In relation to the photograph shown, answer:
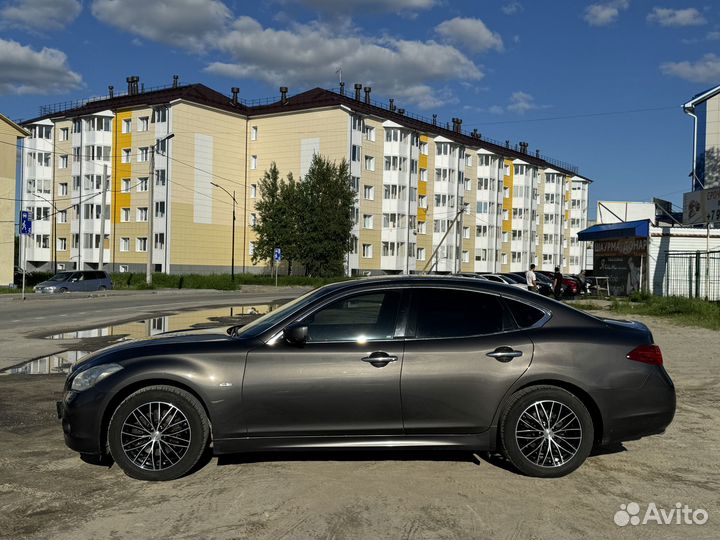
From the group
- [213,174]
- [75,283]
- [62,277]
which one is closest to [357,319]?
[75,283]

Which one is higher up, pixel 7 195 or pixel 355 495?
pixel 7 195

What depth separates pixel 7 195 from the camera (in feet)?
157

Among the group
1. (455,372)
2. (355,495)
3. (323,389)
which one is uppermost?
(455,372)

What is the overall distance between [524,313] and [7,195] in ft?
163

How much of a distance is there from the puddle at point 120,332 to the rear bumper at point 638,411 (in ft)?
12.6

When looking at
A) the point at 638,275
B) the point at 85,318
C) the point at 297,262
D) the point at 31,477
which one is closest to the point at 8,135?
the point at 297,262

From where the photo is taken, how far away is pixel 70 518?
4406 mm

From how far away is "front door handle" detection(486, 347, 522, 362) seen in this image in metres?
5.29

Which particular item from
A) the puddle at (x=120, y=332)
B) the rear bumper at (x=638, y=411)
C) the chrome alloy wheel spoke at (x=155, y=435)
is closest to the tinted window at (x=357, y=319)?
the chrome alloy wheel spoke at (x=155, y=435)

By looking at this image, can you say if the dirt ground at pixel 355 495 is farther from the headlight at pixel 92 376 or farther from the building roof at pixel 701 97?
the building roof at pixel 701 97

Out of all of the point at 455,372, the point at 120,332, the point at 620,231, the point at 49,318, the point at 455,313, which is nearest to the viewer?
the point at 455,372

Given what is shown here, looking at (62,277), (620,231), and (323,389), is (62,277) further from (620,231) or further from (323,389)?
(323,389)

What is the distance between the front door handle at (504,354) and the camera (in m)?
5.29

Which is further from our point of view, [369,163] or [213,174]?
[369,163]
